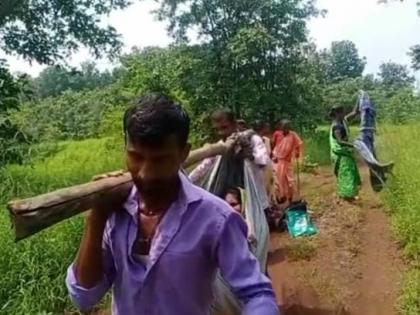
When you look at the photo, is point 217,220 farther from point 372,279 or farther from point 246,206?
point 372,279

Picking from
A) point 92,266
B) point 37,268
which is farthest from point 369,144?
point 92,266

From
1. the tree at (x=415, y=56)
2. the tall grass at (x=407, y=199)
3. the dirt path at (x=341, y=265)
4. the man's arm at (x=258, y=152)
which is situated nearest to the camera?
the man's arm at (x=258, y=152)

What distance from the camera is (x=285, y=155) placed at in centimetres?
814

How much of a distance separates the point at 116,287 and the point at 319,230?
603 cm

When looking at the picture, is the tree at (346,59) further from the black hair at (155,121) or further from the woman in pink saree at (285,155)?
the black hair at (155,121)

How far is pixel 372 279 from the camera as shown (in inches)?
219

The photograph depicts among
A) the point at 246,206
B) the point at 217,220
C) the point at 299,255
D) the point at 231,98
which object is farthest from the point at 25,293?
the point at 231,98

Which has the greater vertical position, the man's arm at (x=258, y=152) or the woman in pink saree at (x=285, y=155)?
the man's arm at (x=258, y=152)

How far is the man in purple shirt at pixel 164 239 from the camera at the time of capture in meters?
1.26

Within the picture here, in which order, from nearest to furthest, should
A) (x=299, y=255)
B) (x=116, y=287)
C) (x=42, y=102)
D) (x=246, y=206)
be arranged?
1. (x=116, y=287)
2. (x=246, y=206)
3. (x=299, y=255)
4. (x=42, y=102)

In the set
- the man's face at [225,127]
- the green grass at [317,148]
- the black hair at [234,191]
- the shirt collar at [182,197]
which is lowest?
the green grass at [317,148]

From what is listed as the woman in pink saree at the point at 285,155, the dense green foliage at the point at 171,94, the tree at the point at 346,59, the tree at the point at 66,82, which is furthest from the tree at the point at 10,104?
the tree at the point at 346,59

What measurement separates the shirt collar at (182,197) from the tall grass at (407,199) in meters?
3.51

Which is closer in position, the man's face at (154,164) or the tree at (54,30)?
the man's face at (154,164)
